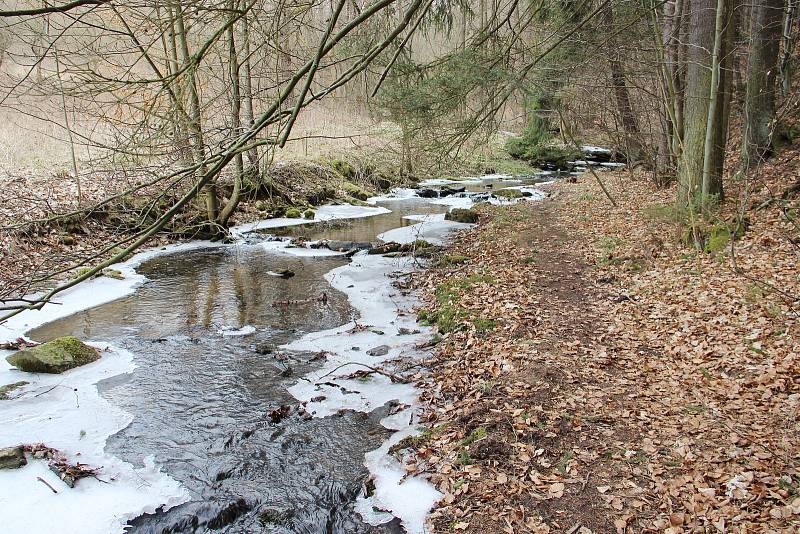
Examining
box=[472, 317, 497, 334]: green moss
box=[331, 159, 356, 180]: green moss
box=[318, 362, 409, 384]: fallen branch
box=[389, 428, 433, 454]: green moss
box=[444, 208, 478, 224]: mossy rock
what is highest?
box=[331, 159, 356, 180]: green moss

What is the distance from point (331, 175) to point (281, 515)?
1893 centimetres

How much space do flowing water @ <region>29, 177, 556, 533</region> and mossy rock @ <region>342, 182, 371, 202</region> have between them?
11189 mm

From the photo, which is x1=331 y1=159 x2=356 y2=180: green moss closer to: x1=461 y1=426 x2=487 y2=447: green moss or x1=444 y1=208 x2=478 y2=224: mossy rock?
x1=444 y1=208 x2=478 y2=224: mossy rock

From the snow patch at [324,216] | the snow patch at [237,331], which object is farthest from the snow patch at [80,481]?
the snow patch at [324,216]

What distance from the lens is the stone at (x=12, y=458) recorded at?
502 cm

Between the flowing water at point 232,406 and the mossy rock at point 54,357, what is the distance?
0.69 metres

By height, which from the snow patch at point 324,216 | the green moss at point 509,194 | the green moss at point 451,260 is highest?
the green moss at point 509,194

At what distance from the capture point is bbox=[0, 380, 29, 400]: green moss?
20.9ft

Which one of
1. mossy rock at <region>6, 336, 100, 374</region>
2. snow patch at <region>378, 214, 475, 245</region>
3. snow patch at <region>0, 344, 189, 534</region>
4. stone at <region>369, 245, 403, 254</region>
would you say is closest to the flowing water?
snow patch at <region>0, 344, 189, 534</region>

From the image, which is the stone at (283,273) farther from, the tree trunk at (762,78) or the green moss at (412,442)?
the tree trunk at (762,78)

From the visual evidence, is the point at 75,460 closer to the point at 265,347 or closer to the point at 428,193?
the point at 265,347

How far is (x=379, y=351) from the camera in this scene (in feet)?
25.5

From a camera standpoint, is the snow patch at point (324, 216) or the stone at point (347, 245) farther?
the snow patch at point (324, 216)

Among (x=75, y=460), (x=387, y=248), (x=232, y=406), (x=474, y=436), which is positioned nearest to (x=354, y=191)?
(x=387, y=248)
